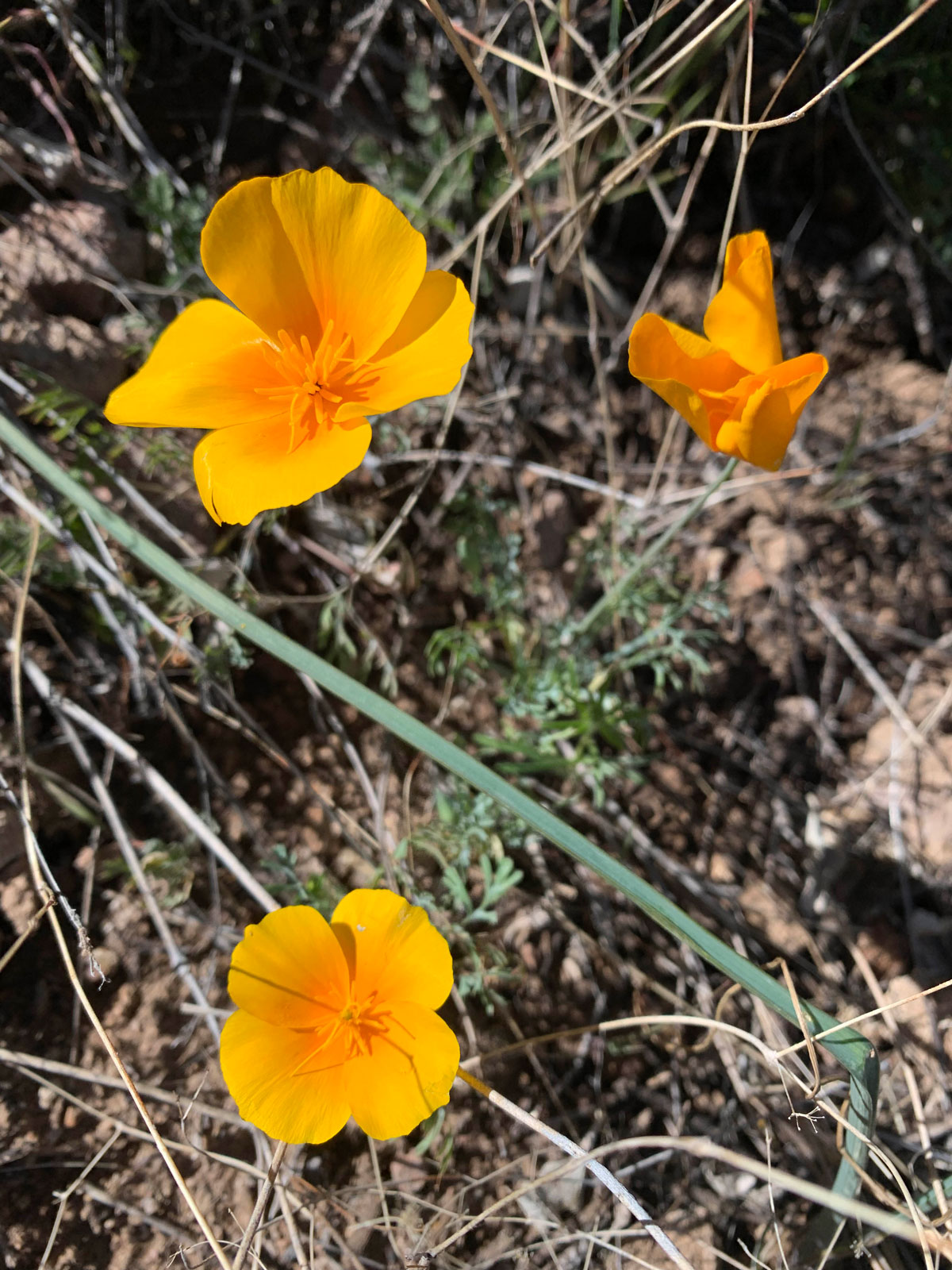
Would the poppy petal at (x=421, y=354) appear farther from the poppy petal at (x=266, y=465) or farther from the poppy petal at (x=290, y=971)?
the poppy petal at (x=290, y=971)

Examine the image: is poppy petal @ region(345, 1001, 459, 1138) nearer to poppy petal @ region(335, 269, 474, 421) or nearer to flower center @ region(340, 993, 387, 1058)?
flower center @ region(340, 993, 387, 1058)

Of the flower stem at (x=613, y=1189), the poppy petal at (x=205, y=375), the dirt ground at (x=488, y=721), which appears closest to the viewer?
the flower stem at (x=613, y=1189)

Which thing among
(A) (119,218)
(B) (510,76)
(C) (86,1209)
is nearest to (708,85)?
(B) (510,76)

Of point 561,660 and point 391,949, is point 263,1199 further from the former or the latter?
point 561,660

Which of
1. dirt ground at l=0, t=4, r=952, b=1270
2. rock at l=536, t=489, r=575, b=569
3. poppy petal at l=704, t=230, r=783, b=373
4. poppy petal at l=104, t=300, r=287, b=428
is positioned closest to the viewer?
poppy petal at l=704, t=230, r=783, b=373

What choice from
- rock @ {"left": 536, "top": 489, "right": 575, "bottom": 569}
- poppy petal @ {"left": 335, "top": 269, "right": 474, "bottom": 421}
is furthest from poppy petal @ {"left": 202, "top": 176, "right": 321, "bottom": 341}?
rock @ {"left": 536, "top": 489, "right": 575, "bottom": 569}

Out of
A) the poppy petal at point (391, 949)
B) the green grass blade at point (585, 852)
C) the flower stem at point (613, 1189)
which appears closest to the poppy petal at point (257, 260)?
the green grass blade at point (585, 852)
